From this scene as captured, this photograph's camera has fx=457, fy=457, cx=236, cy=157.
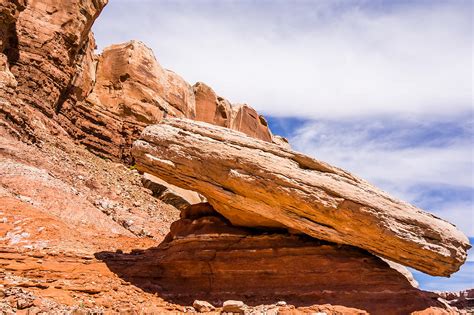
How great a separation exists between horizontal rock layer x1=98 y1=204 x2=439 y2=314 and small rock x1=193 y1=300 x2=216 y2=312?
79cm

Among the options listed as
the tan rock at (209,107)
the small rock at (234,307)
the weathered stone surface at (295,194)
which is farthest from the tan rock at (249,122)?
the small rock at (234,307)

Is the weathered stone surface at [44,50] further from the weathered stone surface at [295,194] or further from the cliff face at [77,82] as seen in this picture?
the weathered stone surface at [295,194]

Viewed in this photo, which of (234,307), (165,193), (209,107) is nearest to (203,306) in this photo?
(234,307)

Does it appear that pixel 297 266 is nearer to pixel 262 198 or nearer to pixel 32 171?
pixel 262 198

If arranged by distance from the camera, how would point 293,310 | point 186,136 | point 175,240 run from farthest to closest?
point 175,240 → point 186,136 → point 293,310

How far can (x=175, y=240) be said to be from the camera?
14805 millimetres

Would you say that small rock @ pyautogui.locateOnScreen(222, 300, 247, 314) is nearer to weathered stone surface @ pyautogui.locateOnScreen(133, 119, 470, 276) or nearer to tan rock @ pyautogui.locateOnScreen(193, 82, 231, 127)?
weathered stone surface @ pyautogui.locateOnScreen(133, 119, 470, 276)

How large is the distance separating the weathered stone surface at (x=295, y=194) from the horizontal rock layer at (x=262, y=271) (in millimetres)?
572

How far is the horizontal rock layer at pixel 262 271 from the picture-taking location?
40.2 ft

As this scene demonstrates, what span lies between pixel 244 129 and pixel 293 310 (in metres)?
57.2

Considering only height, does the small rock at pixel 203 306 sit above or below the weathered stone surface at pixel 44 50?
below

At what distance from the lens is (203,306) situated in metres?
12.0

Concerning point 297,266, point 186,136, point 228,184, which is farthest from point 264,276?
point 186,136

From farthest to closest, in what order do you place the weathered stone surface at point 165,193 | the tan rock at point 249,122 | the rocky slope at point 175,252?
the tan rock at point 249,122
the weathered stone surface at point 165,193
the rocky slope at point 175,252
